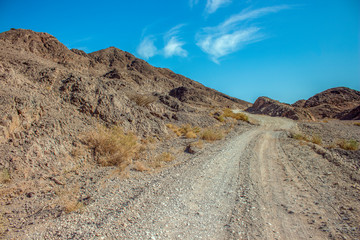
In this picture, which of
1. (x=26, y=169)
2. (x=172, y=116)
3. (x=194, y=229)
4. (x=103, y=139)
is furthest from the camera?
(x=172, y=116)

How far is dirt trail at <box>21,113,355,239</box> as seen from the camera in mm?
3352

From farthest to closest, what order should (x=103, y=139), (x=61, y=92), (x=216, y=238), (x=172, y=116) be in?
1. (x=172, y=116)
2. (x=61, y=92)
3. (x=103, y=139)
4. (x=216, y=238)

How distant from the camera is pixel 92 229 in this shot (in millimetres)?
3340

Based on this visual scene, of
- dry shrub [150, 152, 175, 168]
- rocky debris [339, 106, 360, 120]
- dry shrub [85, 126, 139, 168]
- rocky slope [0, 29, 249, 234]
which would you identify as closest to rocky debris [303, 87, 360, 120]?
rocky debris [339, 106, 360, 120]

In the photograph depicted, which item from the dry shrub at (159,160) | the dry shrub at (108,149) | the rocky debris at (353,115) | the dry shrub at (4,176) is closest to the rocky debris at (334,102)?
the rocky debris at (353,115)

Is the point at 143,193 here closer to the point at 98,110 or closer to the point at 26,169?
the point at 26,169

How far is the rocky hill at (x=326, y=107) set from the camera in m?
36.8

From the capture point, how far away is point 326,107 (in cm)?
4344

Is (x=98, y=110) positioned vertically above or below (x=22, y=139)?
above

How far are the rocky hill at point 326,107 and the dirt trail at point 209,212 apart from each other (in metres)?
35.6

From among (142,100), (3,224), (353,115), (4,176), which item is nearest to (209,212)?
(3,224)

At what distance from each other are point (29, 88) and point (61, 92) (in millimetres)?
1201

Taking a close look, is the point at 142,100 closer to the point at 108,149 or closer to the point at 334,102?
the point at 108,149

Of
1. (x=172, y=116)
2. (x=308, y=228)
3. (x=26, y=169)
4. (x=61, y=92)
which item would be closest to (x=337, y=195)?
(x=308, y=228)
